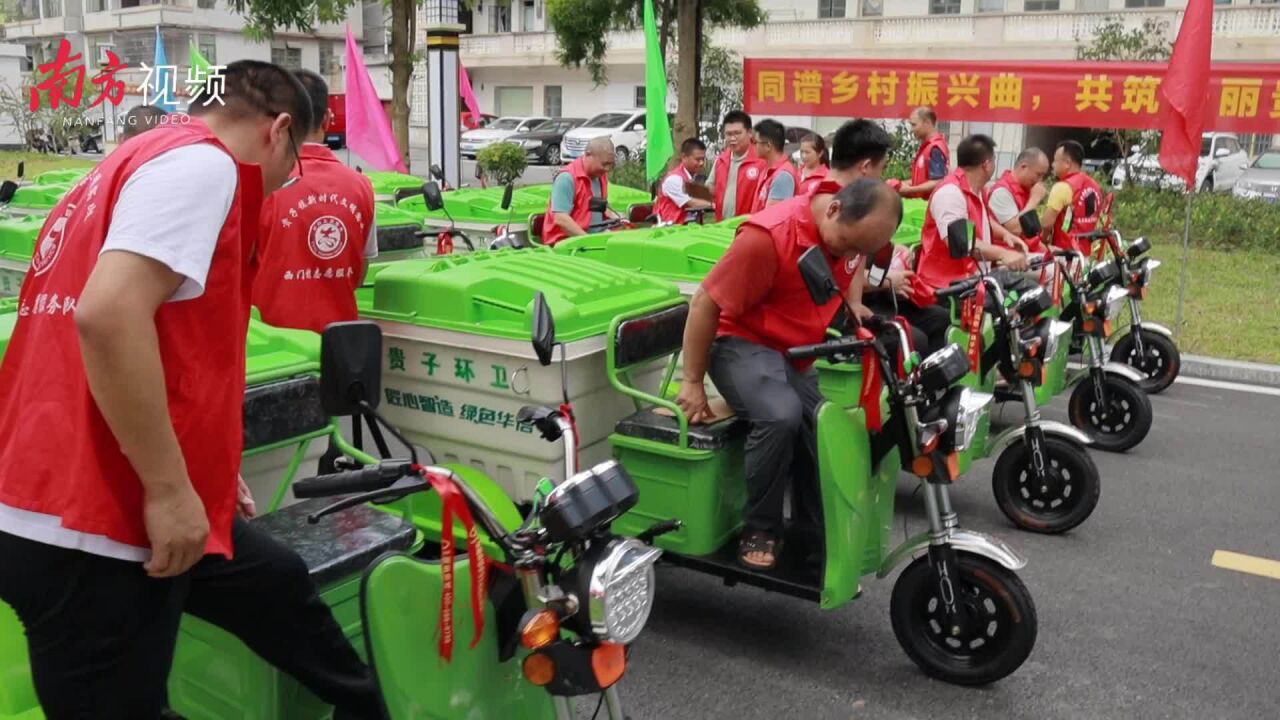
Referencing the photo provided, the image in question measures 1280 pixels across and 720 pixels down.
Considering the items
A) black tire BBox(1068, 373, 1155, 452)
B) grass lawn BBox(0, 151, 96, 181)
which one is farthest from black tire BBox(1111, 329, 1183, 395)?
grass lawn BBox(0, 151, 96, 181)

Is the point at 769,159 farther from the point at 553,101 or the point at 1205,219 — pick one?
the point at 553,101

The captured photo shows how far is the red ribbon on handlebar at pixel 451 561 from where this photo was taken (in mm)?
2023

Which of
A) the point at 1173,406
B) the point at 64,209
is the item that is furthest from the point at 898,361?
the point at 1173,406

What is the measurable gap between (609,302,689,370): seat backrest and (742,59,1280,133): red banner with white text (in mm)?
8206

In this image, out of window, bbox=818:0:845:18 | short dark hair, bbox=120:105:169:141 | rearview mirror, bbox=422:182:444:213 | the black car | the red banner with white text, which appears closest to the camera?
short dark hair, bbox=120:105:169:141

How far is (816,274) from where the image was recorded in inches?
124

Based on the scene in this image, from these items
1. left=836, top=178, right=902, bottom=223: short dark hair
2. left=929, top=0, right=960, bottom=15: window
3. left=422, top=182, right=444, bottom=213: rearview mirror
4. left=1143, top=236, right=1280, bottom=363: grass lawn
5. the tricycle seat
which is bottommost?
left=1143, top=236, right=1280, bottom=363: grass lawn

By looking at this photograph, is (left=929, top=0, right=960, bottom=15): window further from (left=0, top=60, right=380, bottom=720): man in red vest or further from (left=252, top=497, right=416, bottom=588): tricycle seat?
(left=0, top=60, right=380, bottom=720): man in red vest

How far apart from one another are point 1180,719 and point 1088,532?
5.40ft

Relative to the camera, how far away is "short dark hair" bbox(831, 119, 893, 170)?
15.3 ft

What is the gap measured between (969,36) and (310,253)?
88.9 feet

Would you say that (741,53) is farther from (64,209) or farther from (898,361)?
(64,209)

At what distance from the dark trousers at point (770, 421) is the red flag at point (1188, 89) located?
5.73m

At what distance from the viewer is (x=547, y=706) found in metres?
2.56
